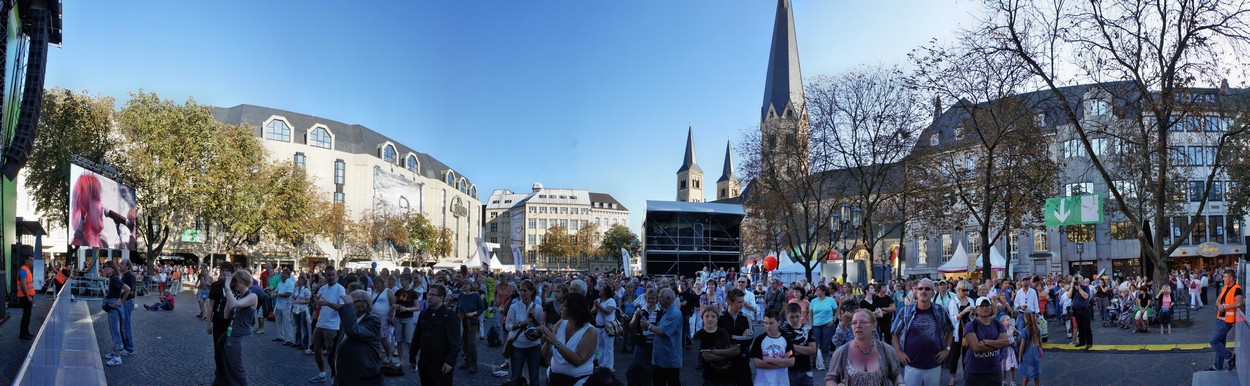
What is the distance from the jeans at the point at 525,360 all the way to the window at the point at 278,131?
70.9 meters

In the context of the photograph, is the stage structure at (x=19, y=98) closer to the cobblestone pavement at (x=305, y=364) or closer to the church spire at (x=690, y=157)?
the cobblestone pavement at (x=305, y=364)

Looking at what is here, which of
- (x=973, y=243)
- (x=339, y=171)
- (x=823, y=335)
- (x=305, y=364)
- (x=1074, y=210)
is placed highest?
(x=339, y=171)

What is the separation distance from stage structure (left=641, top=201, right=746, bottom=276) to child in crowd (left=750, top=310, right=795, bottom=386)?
44662 mm

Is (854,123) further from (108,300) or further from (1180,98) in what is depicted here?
(108,300)

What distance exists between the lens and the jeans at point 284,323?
16297mm

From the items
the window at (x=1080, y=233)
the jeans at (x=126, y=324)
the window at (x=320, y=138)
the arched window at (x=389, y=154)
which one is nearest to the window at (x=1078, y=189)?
the window at (x=1080, y=233)

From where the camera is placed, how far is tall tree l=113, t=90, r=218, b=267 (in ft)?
152

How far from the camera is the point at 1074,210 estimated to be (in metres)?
23.2

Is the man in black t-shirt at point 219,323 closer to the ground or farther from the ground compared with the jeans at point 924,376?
farther from the ground

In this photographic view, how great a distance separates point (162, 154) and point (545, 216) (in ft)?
315

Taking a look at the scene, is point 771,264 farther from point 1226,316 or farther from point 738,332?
point 738,332

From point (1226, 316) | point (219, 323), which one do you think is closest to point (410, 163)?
point (219, 323)

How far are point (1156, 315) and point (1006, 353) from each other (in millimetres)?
11738

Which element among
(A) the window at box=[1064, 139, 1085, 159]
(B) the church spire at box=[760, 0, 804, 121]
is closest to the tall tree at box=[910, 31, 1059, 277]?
(A) the window at box=[1064, 139, 1085, 159]
